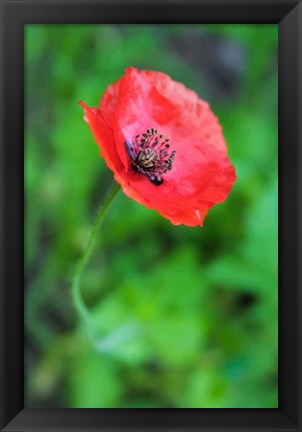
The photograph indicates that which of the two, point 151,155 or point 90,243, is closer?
point 90,243

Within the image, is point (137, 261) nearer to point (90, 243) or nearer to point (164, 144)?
point (164, 144)

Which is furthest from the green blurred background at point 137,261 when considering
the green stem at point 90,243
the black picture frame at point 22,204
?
the green stem at point 90,243

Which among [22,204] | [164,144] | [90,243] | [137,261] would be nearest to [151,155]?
[164,144]

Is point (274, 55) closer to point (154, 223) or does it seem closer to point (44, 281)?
point (154, 223)

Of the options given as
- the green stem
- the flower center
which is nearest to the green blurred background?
the green stem

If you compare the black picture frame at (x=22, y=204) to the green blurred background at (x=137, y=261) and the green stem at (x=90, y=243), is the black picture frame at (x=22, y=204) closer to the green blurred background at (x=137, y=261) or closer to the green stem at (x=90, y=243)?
the green stem at (x=90, y=243)

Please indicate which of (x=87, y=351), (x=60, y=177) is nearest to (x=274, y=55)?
(x=60, y=177)
